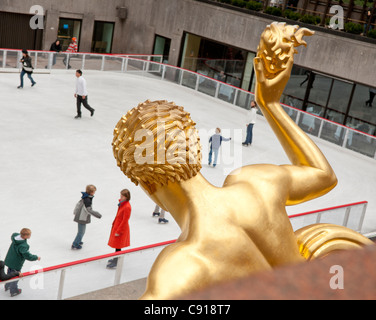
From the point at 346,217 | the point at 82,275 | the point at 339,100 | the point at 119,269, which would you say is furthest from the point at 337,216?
the point at 339,100

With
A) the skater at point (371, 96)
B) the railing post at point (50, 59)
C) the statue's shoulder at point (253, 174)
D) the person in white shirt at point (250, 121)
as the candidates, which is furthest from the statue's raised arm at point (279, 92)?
the railing post at point (50, 59)

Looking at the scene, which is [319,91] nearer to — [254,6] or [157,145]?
[254,6]

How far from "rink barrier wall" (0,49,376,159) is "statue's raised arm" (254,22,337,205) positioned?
610 inches

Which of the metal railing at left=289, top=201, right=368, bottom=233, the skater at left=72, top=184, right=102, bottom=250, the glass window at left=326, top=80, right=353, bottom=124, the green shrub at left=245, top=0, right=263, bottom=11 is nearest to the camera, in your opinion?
the skater at left=72, top=184, right=102, bottom=250

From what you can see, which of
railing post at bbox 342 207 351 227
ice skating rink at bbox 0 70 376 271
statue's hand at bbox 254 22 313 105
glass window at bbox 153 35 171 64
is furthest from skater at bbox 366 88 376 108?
statue's hand at bbox 254 22 313 105

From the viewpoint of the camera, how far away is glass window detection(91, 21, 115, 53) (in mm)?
31458

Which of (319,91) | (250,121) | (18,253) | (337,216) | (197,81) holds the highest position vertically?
(319,91)

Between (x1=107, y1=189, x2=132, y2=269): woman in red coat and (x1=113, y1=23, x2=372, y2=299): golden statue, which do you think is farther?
(x1=107, y1=189, x2=132, y2=269): woman in red coat

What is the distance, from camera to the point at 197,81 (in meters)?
23.3

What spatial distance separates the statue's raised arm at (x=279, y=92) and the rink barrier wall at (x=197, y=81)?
15.5 m

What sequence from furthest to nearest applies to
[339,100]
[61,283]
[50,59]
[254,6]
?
[254,6], [339,100], [50,59], [61,283]

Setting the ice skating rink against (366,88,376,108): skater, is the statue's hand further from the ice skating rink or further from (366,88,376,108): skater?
(366,88,376,108): skater

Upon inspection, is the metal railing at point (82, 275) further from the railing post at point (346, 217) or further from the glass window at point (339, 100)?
the glass window at point (339, 100)

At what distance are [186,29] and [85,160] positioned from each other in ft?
50.8
